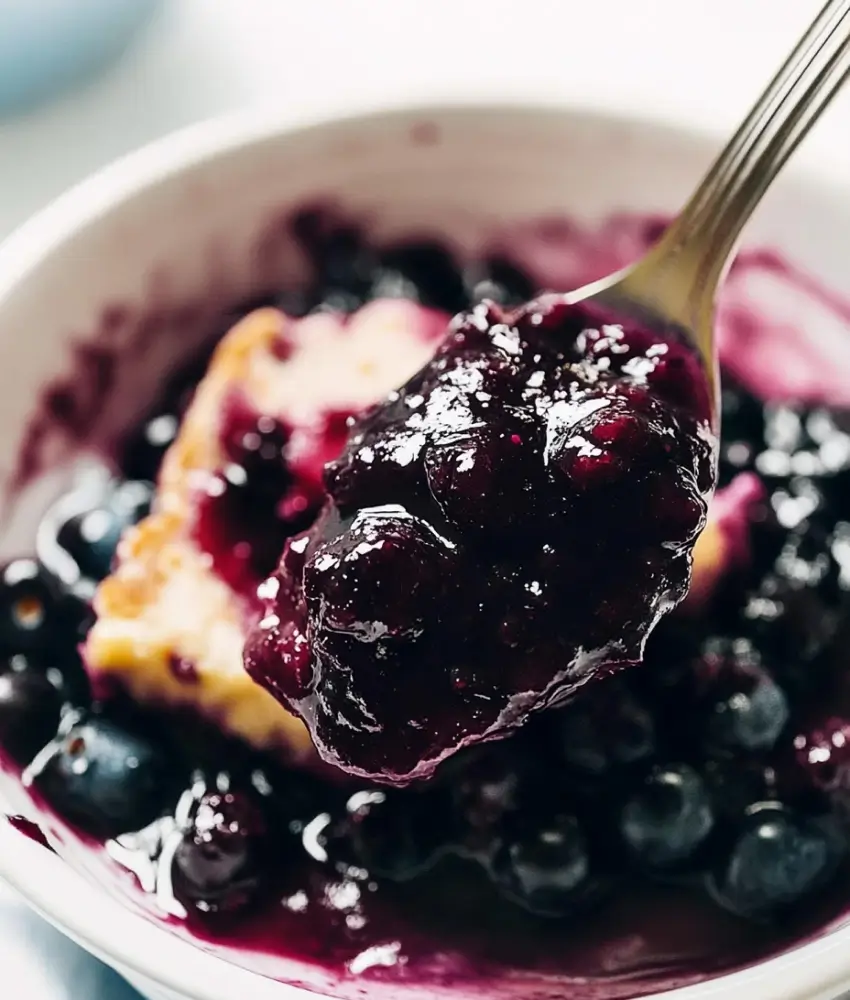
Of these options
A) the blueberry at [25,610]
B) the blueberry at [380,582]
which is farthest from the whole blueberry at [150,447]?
the blueberry at [380,582]

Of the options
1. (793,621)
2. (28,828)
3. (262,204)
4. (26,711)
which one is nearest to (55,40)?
(262,204)

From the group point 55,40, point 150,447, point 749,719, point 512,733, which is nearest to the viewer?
point 512,733

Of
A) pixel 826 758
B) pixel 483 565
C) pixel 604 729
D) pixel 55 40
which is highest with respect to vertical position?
pixel 55 40

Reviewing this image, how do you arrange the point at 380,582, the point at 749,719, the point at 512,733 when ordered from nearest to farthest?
the point at 380,582
the point at 512,733
the point at 749,719

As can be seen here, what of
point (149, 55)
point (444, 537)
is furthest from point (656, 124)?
point (149, 55)

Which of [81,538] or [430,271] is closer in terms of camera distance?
[81,538]

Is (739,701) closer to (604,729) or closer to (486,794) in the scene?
(604,729)

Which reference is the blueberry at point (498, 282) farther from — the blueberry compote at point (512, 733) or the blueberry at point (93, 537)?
the blueberry at point (93, 537)
